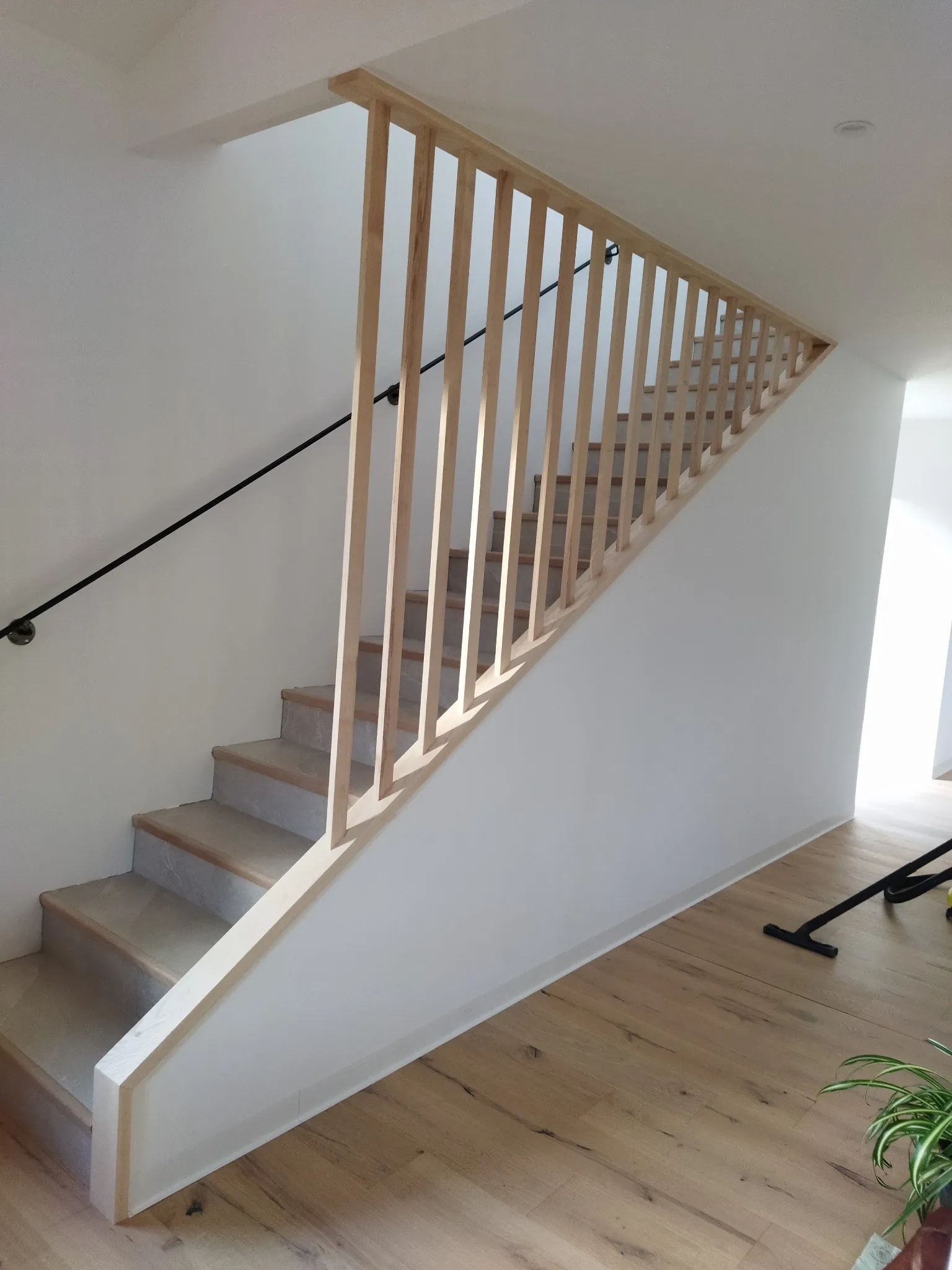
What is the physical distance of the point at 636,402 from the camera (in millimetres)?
2943

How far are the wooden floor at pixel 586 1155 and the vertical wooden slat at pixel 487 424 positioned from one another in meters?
1.00

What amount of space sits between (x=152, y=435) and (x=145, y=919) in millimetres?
1336

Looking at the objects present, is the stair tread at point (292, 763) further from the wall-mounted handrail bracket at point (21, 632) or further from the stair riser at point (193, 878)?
the wall-mounted handrail bracket at point (21, 632)

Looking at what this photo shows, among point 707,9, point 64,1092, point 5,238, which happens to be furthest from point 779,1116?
point 5,238

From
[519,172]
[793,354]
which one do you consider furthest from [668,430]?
[519,172]

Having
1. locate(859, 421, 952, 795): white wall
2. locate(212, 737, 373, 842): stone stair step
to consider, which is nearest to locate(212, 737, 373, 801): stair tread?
locate(212, 737, 373, 842): stone stair step

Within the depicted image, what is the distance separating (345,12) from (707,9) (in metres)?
0.74

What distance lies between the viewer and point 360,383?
2.10m

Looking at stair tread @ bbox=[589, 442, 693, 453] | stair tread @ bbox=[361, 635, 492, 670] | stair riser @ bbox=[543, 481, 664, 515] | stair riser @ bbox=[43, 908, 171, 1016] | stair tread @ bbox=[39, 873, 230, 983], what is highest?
stair tread @ bbox=[589, 442, 693, 453]

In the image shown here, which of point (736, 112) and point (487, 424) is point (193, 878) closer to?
point (487, 424)

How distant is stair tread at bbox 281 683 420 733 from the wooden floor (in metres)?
0.89

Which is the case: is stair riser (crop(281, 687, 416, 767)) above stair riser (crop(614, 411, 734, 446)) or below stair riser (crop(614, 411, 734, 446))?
below

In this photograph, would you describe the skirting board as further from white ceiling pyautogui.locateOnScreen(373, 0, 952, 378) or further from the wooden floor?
white ceiling pyautogui.locateOnScreen(373, 0, 952, 378)

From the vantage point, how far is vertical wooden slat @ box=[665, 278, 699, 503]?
10.0ft
